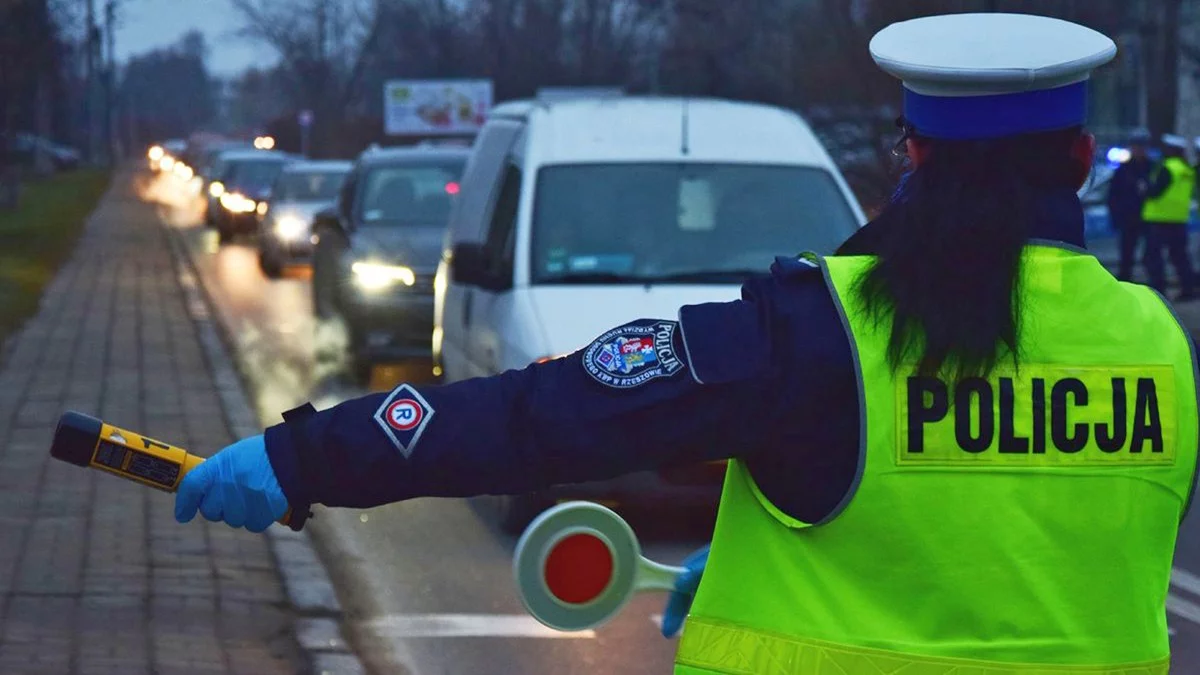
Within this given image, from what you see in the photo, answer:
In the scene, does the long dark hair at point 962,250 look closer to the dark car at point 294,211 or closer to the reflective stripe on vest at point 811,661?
the reflective stripe on vest at point 811,661

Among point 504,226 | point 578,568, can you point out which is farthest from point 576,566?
point 504,226

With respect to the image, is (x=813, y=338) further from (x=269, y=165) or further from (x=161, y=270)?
(x=269, y=165)

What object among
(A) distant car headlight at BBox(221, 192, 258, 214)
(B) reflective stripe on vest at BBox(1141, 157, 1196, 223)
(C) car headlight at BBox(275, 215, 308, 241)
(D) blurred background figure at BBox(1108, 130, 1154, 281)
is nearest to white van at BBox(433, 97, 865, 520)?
(B) reflective stripe on vest at BBox(1141, 157, 1196, 223)

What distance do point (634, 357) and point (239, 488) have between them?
19.2 inches

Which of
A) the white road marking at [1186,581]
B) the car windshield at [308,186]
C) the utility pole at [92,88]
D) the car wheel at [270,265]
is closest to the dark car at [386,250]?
the white road marking at [1186,581]

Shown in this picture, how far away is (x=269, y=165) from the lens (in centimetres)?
3575

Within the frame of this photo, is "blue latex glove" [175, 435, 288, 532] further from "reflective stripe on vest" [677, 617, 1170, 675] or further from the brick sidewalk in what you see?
the brick sidewalk

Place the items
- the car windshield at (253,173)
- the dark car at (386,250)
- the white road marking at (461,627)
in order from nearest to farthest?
the white road marking at (461,627), the dark car at (386,250), the car windshield at (253,173)

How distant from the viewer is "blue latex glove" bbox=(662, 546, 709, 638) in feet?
7.95

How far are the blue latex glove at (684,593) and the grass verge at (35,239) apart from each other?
15.1 metres

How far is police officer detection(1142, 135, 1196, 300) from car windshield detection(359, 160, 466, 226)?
26.0 ft

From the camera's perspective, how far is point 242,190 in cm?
3406

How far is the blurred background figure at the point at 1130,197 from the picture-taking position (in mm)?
20344

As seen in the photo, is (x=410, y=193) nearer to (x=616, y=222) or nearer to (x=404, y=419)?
(x=616, y=222)
